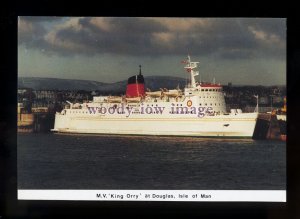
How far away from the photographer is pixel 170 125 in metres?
5.61

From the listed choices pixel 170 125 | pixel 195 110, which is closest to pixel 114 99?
pixel 170 125

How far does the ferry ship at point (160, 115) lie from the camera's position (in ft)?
18.3

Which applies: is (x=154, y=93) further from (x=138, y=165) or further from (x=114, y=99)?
(x=138, y=165)

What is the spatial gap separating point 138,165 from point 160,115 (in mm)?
312

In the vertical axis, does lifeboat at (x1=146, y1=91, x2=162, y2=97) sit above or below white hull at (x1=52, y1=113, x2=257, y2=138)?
above

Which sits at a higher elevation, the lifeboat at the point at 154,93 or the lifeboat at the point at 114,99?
the lifeboat at the point at 154,93

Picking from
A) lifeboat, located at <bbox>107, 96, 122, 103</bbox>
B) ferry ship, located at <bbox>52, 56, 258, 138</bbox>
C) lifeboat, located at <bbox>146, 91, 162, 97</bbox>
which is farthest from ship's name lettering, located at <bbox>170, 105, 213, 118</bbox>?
lifeboat, located at <bbox>107, 96, 122, 103</bbox>

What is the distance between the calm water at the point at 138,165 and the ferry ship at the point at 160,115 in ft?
0.20

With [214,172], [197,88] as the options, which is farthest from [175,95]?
[214,172]

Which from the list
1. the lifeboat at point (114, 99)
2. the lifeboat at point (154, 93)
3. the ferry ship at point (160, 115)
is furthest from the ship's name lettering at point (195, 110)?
the lifeboat at point (114, 99)

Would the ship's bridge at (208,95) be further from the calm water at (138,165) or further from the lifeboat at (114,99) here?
the lifeboat at (114,99)

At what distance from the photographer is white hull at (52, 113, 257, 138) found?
5.59 meters

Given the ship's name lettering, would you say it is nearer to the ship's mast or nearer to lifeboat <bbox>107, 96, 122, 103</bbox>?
the ship's mast
